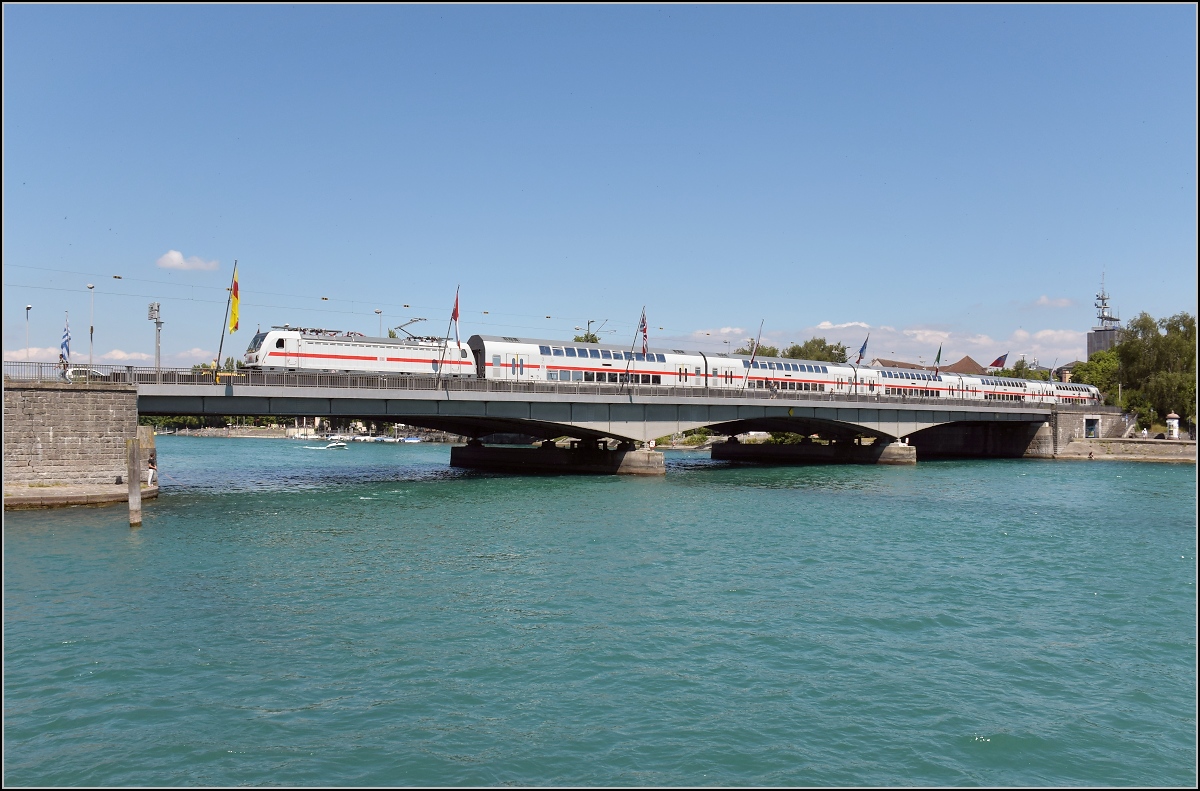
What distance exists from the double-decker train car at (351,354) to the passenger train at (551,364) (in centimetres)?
7

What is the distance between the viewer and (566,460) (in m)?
76.3

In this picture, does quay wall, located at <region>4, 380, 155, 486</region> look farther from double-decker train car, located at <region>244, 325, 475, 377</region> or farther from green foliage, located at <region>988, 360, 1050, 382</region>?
green foliage, located at <region>988, 360, 1050, 382</region>

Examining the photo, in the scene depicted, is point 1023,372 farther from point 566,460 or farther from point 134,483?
point 134,483

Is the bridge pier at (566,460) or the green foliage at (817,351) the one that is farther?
the green foliage at (817,351)

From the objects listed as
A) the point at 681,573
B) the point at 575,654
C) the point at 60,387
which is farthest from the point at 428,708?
the point at 60,387

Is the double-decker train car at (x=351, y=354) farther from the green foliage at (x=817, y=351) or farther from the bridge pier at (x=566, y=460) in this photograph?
the green foliage at (x=817, y=351)

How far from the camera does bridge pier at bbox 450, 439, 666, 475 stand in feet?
232

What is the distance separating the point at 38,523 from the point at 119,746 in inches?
1113

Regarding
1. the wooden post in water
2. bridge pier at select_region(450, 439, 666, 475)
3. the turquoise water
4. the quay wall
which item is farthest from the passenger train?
the turquoise water

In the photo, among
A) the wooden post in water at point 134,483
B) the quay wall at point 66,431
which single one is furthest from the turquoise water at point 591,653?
the quay wall at point 66,431

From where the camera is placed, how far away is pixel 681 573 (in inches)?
1193

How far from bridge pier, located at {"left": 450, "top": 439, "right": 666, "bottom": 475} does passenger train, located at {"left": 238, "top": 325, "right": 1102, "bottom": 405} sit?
22.7 feet

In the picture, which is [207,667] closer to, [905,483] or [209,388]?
[209,388]

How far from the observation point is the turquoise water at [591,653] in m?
14.8
